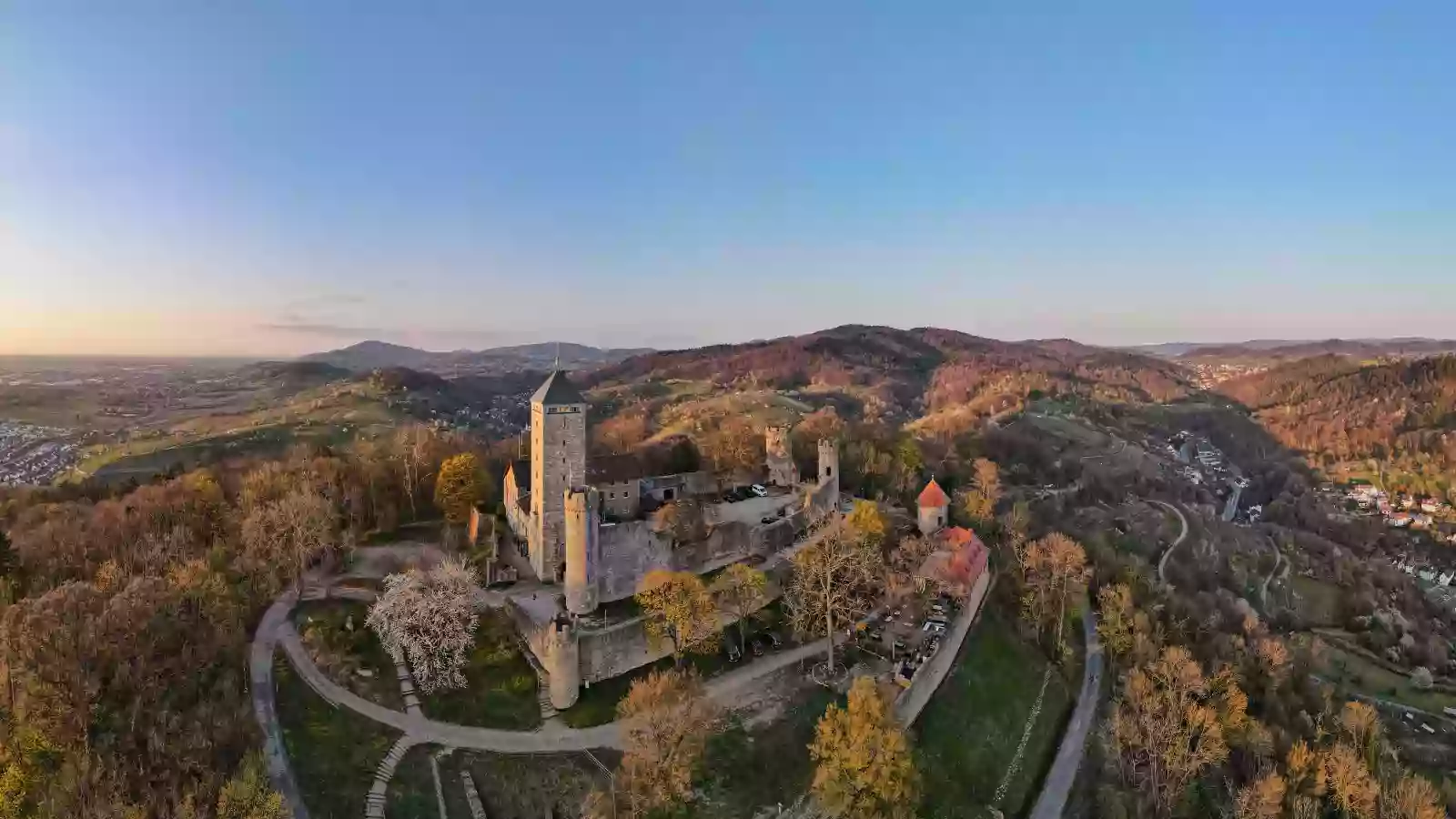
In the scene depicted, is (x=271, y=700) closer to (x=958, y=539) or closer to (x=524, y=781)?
(x=524, y=781)

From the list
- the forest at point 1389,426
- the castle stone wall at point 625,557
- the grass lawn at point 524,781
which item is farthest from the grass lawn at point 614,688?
the forest at point 1389,426

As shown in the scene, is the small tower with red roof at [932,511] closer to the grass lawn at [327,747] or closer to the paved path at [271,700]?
the grass lawn at [327,747]

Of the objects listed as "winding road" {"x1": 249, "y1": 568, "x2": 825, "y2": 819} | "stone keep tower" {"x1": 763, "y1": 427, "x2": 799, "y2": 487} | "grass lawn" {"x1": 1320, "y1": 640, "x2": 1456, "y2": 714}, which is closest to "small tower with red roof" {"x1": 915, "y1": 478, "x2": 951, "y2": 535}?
"stone keep tower" {"x1": 763, "y1": 427, "x2": 799, "y2": 487}

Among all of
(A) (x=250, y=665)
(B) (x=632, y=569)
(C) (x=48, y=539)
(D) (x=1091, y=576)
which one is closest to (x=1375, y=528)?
(D) (x=1091, y=576)

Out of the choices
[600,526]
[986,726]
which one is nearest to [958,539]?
[986,726]

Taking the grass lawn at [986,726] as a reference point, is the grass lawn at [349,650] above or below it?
above

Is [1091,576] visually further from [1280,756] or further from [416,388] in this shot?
[416,388]
